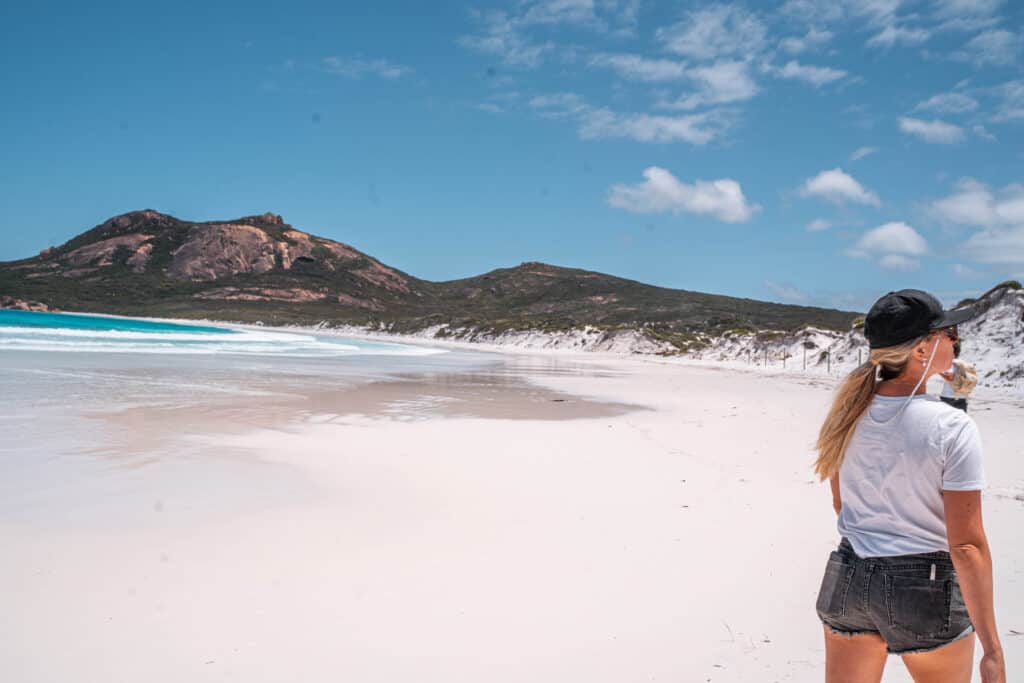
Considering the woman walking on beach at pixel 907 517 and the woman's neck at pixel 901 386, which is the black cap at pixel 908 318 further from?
the woman's neck at pixel 901 386

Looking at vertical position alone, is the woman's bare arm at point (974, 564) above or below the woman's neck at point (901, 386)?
below

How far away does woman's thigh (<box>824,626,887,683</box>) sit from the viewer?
2.02 meters

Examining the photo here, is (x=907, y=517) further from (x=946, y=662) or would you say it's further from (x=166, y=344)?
(x=166, y=344)

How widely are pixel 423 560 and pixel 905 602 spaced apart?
302 centimetres

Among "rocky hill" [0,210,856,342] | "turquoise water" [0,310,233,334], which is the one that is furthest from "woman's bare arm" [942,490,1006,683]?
"rocky hill" [0,210,856,342]

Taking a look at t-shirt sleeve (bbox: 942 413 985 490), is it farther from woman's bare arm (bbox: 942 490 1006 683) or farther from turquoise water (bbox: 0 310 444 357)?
turquoise water (bbox: 0 310 444 357)

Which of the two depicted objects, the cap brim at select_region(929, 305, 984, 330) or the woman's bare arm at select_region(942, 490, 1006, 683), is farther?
the cap brim at select_region(929, 305, 984, 330)

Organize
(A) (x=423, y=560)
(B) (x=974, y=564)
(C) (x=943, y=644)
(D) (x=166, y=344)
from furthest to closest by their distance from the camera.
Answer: (D) (x=166, y=344) < (A) (x=423, y=560) < (C) (x=943, y=644) < (B) (x=974, y=564)

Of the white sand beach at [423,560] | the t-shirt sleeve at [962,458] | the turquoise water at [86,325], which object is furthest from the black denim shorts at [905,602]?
the turquoise water at [86,325]

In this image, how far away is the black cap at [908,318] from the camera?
2.00 m

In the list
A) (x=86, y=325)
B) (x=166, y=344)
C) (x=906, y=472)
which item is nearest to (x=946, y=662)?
(x=906, y=472)

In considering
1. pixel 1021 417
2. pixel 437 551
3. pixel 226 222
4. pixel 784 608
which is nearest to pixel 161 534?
A: pixel 437 551

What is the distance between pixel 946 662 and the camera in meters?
1.92

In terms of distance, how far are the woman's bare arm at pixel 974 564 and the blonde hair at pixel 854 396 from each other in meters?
0.35
